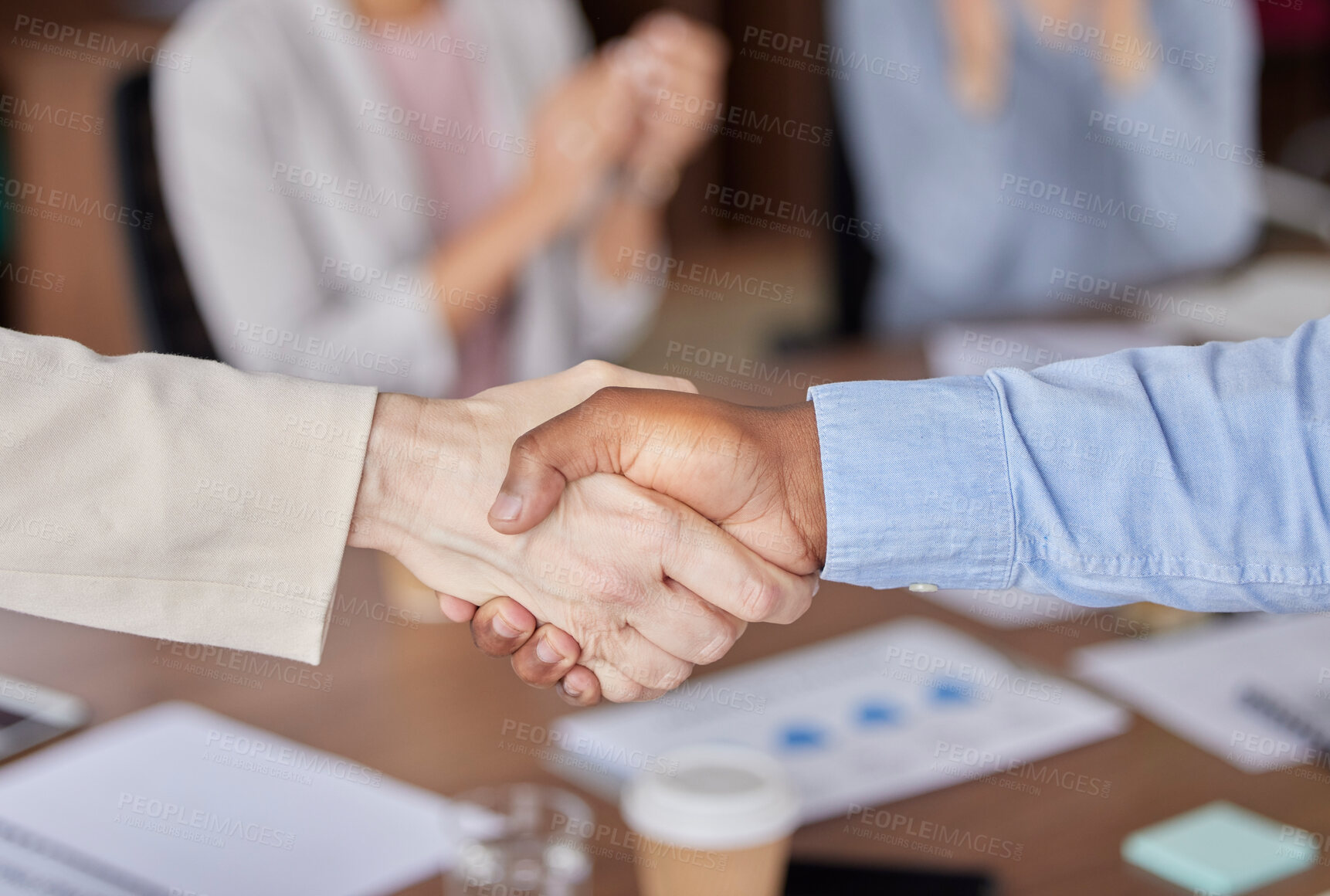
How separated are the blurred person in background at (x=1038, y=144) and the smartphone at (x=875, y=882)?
141 cm

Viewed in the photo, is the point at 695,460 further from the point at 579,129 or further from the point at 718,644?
the point at 579,129

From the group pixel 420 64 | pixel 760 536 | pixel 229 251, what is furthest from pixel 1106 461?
pixel 420 64

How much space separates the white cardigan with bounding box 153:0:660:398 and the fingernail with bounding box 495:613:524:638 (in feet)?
2.56

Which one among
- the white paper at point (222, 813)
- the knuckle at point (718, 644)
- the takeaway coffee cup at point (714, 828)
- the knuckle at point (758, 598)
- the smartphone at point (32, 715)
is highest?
the knuckle at point (758, 598)

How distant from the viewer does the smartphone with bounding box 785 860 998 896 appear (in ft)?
2.52

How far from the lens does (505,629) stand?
0.94 meters

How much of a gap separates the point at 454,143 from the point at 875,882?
57.1 inches

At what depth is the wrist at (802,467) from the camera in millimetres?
852

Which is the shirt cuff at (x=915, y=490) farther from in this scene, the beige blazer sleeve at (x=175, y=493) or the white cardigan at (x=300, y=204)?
the white cardigan at (x=300, y=204)

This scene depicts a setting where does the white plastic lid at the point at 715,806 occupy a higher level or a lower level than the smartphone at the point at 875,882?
higher

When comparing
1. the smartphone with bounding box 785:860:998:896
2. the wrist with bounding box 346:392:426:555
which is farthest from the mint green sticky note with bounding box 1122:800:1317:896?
the wrist with bounding box 346:392:426:555

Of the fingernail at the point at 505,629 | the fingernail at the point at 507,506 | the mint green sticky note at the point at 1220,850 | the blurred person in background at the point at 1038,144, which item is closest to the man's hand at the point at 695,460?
the fingernail at the point at 507,506

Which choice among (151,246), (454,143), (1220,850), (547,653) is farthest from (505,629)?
(454,143)

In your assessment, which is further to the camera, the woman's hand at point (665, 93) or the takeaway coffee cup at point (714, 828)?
the woman's hand at point (665, 93)
